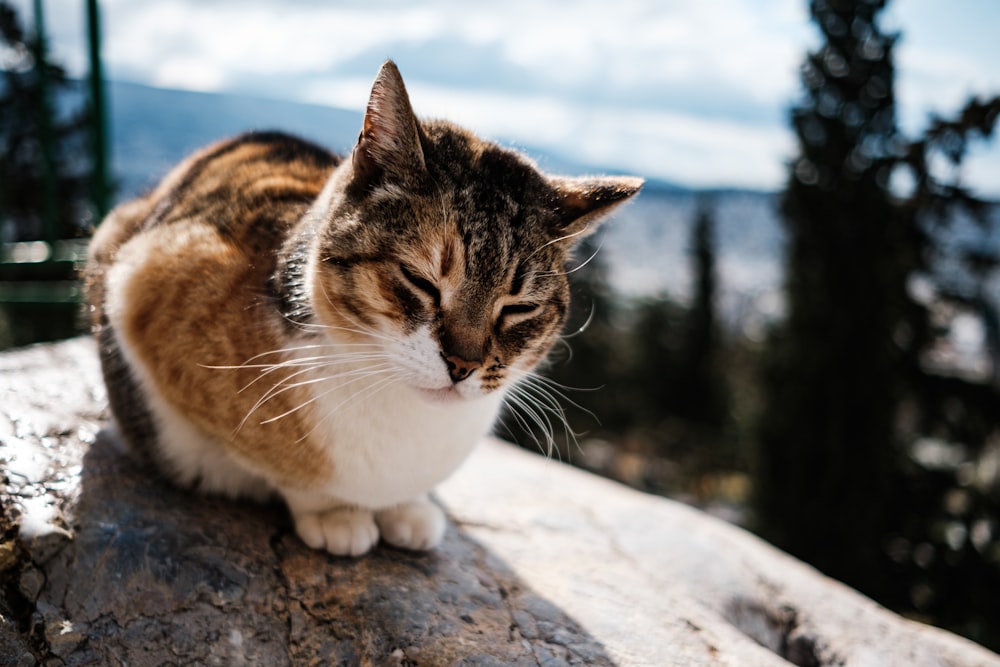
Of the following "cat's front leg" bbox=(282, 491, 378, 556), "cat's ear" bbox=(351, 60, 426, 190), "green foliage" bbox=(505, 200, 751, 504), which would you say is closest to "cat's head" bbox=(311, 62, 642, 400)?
"cat's ear" bbox=(351, 60, 426, 190)

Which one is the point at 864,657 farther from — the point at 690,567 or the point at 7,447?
the point at 7,447

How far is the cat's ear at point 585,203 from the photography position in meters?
2.30

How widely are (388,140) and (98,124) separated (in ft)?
11.0

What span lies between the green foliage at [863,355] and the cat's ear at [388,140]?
7.48 metres

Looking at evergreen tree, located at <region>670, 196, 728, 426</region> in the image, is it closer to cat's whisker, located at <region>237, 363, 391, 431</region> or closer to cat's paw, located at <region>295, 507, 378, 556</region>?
cat's paw, located at <region>295, 507, 378, 556</region>

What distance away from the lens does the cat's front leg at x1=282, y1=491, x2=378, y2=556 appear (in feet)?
7.80

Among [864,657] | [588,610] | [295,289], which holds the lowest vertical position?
[864,657]

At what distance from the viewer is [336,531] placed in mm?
2379

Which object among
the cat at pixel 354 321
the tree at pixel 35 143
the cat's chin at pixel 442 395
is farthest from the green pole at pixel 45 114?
the cat's chin at pixel 442 395

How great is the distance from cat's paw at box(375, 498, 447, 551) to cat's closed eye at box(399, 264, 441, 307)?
2.93 feet

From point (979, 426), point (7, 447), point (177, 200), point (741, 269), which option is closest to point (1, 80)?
point (177, 200)

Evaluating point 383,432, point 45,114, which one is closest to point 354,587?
point 383,432

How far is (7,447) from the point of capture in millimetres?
2348

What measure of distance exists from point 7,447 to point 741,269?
31431mm
